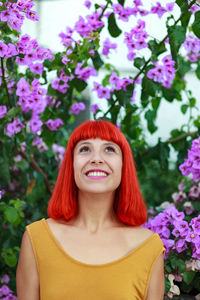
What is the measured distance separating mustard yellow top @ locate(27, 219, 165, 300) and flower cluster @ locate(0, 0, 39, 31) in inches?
25.9

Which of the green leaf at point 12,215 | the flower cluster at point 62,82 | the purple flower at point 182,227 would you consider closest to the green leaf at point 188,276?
the purple flower at point 182,227

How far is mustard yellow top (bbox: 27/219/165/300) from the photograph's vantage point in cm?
129

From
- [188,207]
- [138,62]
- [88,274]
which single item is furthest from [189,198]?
[88,274]

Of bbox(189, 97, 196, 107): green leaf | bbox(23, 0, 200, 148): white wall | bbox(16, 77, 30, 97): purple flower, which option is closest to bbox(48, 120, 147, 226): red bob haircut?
bbox(16, 77, 30, 97): purple flower

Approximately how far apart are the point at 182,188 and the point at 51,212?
912mm

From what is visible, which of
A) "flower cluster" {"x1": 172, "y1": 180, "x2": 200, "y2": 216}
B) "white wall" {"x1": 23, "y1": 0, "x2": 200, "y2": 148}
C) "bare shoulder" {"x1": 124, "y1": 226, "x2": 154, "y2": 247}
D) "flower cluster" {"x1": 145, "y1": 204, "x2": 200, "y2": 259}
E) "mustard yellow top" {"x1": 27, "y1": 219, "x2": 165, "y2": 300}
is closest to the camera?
"mustard yellow top" {"x1": 27, "y1": 219, "x2": 165, "y2": 300}

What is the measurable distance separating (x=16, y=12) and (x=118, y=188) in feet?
2.14

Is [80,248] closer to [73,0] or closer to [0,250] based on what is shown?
[0,250]

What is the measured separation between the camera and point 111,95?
2.04 meters

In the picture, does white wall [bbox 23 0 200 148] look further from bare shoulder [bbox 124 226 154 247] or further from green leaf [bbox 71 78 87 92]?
bare shoulder [bbox 124 226 154 247]

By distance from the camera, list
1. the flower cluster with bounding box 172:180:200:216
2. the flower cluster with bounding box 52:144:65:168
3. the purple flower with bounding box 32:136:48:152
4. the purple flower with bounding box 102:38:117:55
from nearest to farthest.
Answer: the flower cluster with bounding box 172:180:200:216
the purple flower with bounding box 102:38:117:55
the purple flower with bounding box 32:136:48:152
the flower cluster with bounding box 52:144:65:168

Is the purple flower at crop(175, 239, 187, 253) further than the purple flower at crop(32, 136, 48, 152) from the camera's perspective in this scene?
No

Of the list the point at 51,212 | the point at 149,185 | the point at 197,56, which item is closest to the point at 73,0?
the point at 149,185

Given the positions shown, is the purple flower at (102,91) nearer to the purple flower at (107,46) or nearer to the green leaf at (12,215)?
the purple flower at (107,46)
